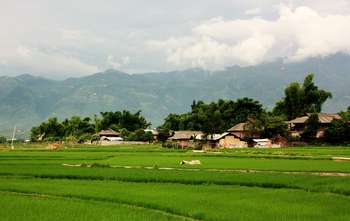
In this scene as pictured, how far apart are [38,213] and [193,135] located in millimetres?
80322

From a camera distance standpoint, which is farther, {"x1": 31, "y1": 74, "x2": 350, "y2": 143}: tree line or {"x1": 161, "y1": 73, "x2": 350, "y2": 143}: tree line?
{"x1": 31, "y1": 74, "x2": 350, "y2": 143}: tree line

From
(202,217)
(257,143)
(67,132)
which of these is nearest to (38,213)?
(202,217)

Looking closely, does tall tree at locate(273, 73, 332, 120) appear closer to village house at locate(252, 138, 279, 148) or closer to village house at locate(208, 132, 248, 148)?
village house at locate(208, 132, 248, 148)

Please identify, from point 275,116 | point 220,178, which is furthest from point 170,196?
point 275,116

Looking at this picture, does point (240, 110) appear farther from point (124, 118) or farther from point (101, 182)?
point (101, 182)

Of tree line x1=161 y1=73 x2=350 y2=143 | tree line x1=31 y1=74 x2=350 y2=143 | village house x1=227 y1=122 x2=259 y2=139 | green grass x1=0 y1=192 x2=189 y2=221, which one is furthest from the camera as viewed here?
village house x1=227 y1=122 x2=259 y2=139

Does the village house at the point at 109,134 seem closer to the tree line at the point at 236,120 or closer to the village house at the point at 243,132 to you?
the tree line at the point at 236,120

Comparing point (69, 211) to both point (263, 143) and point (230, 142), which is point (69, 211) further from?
point (230, 142)

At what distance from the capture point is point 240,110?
350 ft

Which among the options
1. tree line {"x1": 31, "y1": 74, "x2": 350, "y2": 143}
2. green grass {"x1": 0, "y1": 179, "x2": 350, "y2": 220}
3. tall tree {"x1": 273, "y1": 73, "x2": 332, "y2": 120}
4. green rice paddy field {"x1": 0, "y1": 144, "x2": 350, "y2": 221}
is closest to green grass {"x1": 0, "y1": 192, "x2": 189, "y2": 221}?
green rice paddy field {"x1": 0, "y1": 144, "x2": 350, "y2": 221}

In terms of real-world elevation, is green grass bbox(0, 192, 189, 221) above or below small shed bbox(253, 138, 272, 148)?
below

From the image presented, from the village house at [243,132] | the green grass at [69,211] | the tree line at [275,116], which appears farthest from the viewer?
the village house at [243,132]

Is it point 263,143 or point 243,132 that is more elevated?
point 243,132

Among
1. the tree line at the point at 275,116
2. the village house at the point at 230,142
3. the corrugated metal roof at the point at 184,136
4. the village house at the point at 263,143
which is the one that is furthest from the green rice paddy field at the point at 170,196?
the corrugated metal roof at the point at 184,136
